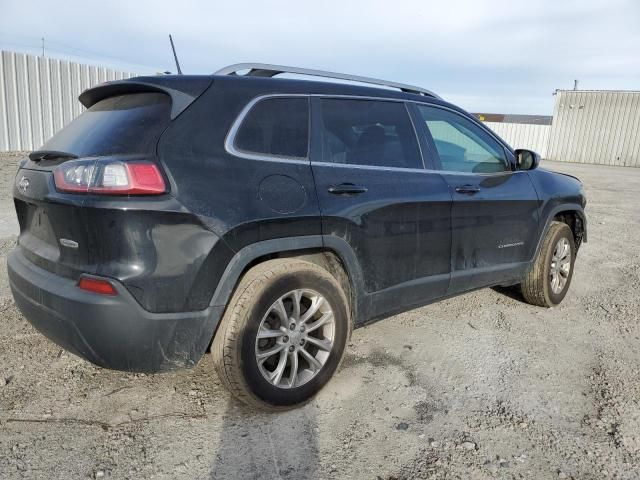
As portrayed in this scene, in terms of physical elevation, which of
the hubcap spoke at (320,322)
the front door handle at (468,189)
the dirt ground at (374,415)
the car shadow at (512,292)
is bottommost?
the car shadow at (512,292)

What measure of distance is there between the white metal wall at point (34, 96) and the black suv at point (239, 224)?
36.9ft

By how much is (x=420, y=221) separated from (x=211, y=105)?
58.7 inches

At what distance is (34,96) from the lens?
41.8 feet

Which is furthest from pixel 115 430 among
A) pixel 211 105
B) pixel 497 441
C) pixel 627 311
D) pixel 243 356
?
pixel 627 311

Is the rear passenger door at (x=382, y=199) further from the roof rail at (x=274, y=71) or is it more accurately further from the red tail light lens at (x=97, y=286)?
the red tail light lens at (x=97, y=286)

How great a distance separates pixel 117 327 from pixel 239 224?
717 mm

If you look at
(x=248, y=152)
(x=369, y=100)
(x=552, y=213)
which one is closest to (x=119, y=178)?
(x=248, y=152)

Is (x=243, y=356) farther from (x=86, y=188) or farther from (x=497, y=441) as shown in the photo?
(x=497, y=441)

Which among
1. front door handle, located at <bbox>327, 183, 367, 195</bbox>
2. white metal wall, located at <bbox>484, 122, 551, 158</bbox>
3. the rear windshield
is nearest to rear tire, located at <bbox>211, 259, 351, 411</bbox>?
front door handle, located at <bbox>327, 183, 367, 195</bbox>

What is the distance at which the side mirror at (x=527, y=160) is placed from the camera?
163 inches

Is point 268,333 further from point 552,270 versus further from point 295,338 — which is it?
point 552,270

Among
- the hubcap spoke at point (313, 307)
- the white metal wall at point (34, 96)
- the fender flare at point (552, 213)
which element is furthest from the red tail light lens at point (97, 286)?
the white metal wall at point (34, 96)

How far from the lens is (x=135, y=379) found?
304cm

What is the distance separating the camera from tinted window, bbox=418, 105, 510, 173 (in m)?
3.58
